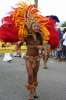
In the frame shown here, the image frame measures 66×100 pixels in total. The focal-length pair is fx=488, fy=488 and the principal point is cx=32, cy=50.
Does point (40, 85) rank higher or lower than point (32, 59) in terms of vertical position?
lower

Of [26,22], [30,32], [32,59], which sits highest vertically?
[26,22]

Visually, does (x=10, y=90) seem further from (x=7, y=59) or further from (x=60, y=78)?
(x=7, y=59)

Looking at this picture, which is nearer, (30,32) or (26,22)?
(30,32)

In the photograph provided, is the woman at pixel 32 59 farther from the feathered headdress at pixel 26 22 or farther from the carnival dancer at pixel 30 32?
the feathered headdress at pixel 26 22

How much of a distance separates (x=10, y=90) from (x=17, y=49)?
6.94 ft

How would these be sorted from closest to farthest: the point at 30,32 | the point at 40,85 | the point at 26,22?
→ the point at 30,32, the point at 26,22, the point at 40,85

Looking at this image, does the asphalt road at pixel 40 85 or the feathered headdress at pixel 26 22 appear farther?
the asphalt road at pixel 40 85

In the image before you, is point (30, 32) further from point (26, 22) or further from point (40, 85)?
point (40, 85)

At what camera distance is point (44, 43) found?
11.4 m

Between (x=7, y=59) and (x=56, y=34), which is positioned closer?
(x=56, y=34)

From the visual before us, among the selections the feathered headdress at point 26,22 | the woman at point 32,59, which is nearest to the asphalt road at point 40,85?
the woman at point 32,59

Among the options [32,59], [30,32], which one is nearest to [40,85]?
[32,59]

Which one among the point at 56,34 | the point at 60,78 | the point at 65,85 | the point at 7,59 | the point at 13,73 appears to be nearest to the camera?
the point at 56,34

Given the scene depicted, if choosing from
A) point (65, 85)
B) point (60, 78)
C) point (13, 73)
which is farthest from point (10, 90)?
point (13, 73)
